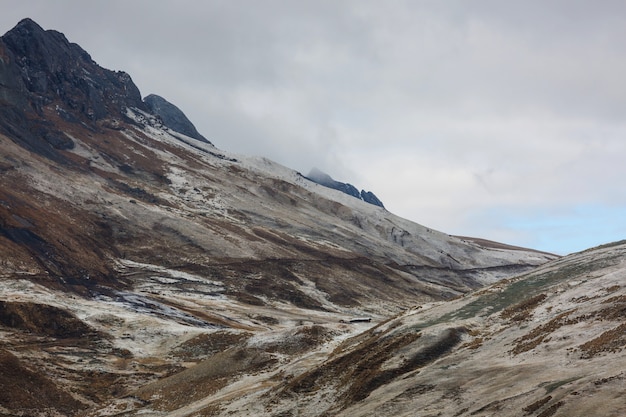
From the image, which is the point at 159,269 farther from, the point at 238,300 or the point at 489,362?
the point at 489,362

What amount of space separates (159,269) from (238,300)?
742 inches

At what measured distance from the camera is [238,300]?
105 meters

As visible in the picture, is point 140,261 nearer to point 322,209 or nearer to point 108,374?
point 108,374

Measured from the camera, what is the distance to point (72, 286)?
3465 inches

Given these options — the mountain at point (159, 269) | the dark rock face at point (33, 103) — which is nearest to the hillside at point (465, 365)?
the mountain at point (159, 269)

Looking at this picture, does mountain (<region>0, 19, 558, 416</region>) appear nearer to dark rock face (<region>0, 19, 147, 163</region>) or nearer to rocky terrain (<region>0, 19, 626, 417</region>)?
rocky terrain (<region>0, 19, 626, 417</region>)

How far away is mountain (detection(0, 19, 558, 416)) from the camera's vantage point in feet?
162

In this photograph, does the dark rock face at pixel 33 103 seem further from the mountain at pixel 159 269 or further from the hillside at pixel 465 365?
the hillside at pixel 465 365

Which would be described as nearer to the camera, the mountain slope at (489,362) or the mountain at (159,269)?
the mountain slope at (489,362)

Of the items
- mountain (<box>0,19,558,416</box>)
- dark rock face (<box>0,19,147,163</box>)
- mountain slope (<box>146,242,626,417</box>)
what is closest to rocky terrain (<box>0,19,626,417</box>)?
mountain slope (<box>146,242,626,417</box>)

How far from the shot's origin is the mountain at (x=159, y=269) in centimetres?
4928

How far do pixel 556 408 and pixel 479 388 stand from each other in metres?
6.06

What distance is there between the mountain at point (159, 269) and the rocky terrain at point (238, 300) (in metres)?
0.39

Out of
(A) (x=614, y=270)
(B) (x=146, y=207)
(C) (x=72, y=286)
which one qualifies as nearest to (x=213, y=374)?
(A) (x=614, y=270)
